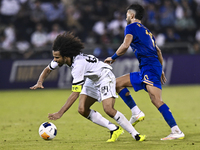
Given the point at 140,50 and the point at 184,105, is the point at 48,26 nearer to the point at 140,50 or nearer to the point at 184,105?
the point at 184,105

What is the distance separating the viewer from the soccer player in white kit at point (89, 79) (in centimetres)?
551

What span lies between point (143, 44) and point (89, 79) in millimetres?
1102

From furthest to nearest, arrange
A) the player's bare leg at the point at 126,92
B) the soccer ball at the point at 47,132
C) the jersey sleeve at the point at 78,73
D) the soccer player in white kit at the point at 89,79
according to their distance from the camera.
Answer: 1. the player's bare leg at the point at 126,92
2. the soccer ball at the point at 47,132
3. the soccer player in white kit at the point at 89,79
4. the jersey sleeve at the point at 78,73

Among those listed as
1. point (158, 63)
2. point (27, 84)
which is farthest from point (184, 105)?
point (27, 84)

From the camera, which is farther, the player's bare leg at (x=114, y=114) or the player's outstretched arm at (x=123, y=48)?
the player's outstretched arm at (x=123, y=48)

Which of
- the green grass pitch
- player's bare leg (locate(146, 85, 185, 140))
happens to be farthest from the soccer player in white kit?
player's bare leg (locate(146, 85, 185, 140))

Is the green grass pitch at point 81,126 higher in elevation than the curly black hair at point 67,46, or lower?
lower

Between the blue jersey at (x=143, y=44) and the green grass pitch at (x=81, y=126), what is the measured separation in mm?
1344

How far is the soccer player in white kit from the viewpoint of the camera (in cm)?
551

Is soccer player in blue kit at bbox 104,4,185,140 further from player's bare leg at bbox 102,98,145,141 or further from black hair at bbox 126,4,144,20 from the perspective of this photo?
player's bare leg at bbox 102,98,145,141

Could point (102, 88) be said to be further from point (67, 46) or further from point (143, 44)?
point (143, 44)

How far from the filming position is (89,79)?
611cm

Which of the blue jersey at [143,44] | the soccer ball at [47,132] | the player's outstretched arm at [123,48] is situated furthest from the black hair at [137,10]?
the soccer ball at [47,132]

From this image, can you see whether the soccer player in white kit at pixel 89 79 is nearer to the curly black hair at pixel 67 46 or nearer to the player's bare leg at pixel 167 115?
the curly black hair at pixel 67 46
